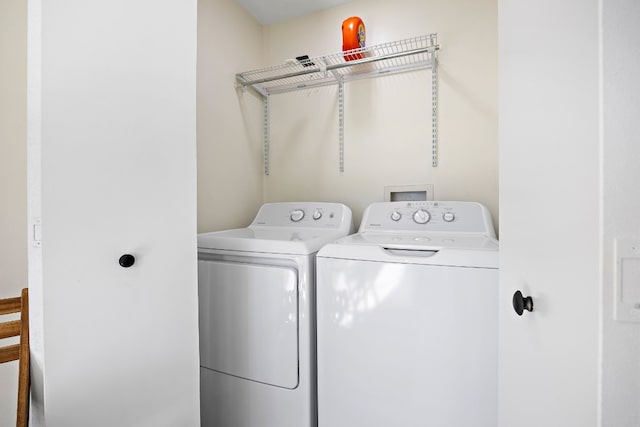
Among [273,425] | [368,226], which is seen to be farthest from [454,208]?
[273,425]

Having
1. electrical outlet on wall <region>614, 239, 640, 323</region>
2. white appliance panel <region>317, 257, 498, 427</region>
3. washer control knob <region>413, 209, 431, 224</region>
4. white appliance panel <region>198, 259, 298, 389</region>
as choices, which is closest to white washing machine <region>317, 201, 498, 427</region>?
white appliance panel <region>317, 257, 498, 427</region>

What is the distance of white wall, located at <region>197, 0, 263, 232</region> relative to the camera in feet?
5.48

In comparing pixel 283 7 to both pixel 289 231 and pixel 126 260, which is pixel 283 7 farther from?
pixel 126 260

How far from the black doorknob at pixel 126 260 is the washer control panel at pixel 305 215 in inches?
40.6

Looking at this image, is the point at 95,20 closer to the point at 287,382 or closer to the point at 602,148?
the point at 602,148

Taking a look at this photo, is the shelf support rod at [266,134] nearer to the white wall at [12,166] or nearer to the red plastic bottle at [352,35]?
the red plastic bottle at [352,35]

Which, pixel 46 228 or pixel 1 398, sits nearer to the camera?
pixel 46 228

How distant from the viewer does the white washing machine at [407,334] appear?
38.5 inches

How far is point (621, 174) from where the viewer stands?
1.30 ft

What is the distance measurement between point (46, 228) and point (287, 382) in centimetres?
103

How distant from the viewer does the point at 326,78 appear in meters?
1.97

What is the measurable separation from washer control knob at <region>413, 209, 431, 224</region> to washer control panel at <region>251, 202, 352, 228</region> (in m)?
0.39

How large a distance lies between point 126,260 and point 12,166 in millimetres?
605

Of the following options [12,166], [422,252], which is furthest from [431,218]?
[12,166]
